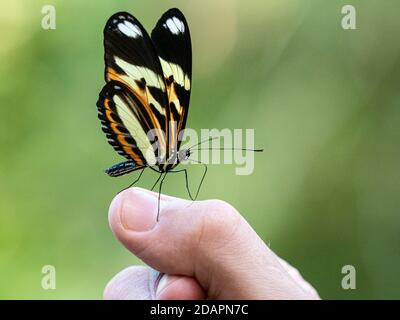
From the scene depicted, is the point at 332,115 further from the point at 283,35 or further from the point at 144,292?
the point at 144,292

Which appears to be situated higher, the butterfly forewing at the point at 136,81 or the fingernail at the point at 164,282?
the butterfly forewing at the point at 136,81

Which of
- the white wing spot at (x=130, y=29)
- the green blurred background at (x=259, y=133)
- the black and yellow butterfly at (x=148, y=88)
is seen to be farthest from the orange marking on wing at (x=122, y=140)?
the green blurred background at (x=259, y=133)

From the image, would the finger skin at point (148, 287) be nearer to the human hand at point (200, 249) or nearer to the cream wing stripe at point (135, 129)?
the human hand at point (200, 249)

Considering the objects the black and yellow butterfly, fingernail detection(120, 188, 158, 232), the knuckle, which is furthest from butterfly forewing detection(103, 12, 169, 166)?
the knuckle

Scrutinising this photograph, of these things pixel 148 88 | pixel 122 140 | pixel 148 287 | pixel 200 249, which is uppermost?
pixel 148 88

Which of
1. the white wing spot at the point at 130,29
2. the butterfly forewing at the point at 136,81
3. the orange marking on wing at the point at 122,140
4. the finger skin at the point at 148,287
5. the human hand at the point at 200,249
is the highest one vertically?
the white wing spot at the point at 130,29

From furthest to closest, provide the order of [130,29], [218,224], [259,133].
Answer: [259,133], [130,29], [218,224]

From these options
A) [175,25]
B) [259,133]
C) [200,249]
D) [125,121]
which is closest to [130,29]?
[175,25]

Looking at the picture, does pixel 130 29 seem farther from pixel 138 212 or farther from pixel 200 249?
pixel 200 249
